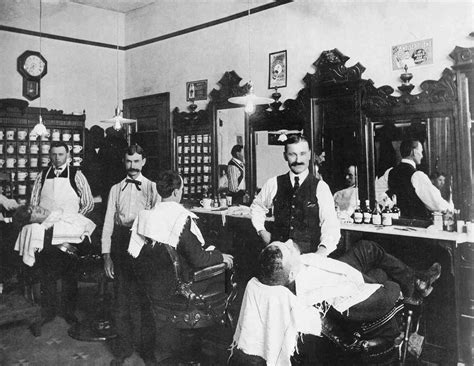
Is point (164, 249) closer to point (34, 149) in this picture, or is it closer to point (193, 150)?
point (193, 150)

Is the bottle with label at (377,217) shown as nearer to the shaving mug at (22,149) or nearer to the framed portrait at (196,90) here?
the framed portrait at (196,90)

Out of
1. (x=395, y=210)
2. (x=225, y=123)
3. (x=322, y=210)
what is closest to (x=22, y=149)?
(x=225, y=123)

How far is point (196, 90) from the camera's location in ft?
16.8

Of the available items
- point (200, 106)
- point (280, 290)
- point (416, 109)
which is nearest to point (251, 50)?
point (200, 106)

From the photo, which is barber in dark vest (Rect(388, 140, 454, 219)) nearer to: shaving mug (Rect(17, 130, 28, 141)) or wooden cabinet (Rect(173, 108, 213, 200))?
wooden cabinet (Rect(173, 108, 213, 200))

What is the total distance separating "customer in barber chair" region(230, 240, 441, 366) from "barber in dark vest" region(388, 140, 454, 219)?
1.20 meters

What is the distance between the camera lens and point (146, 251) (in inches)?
89.7

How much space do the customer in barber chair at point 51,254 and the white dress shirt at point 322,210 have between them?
1.55 meters

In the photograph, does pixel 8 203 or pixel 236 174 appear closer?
pixel 8 203

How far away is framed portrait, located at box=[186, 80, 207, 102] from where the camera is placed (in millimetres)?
5043

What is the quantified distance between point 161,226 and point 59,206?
1.80m

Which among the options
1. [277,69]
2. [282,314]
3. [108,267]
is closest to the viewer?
[282,314]

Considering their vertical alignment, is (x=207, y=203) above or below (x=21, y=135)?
below

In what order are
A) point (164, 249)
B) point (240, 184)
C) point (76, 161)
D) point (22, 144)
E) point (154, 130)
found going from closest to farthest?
point (164, 249), point (240, 184), point (22, 144), point (76, 161), point (154, 130)
